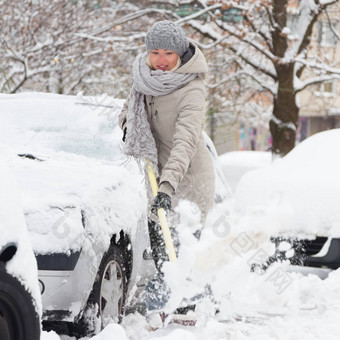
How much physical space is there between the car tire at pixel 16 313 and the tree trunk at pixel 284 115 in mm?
12965

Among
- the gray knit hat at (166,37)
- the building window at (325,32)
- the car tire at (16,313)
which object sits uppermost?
the building window at (325,32)

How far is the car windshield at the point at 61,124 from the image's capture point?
17.5 feet

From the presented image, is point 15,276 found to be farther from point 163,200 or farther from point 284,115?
point 284,115

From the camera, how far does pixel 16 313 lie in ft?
8.89

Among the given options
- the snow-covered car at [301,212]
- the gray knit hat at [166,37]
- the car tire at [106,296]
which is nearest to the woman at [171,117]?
the gray knit hat at [166,37]

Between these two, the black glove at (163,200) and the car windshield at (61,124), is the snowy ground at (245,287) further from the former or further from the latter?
the car windshield at (61,124)

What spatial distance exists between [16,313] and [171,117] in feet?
6.88

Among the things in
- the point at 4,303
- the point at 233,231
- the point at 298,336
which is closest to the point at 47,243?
the point at 4,303

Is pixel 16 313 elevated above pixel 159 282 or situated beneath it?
elevated above

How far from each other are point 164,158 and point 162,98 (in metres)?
0.42

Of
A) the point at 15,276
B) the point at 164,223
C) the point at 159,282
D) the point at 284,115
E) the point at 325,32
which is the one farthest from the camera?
the point at 325,32

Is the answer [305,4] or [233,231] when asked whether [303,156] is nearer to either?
[233,231]

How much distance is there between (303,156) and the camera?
7.82 metres

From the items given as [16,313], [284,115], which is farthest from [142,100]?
[284,115]
